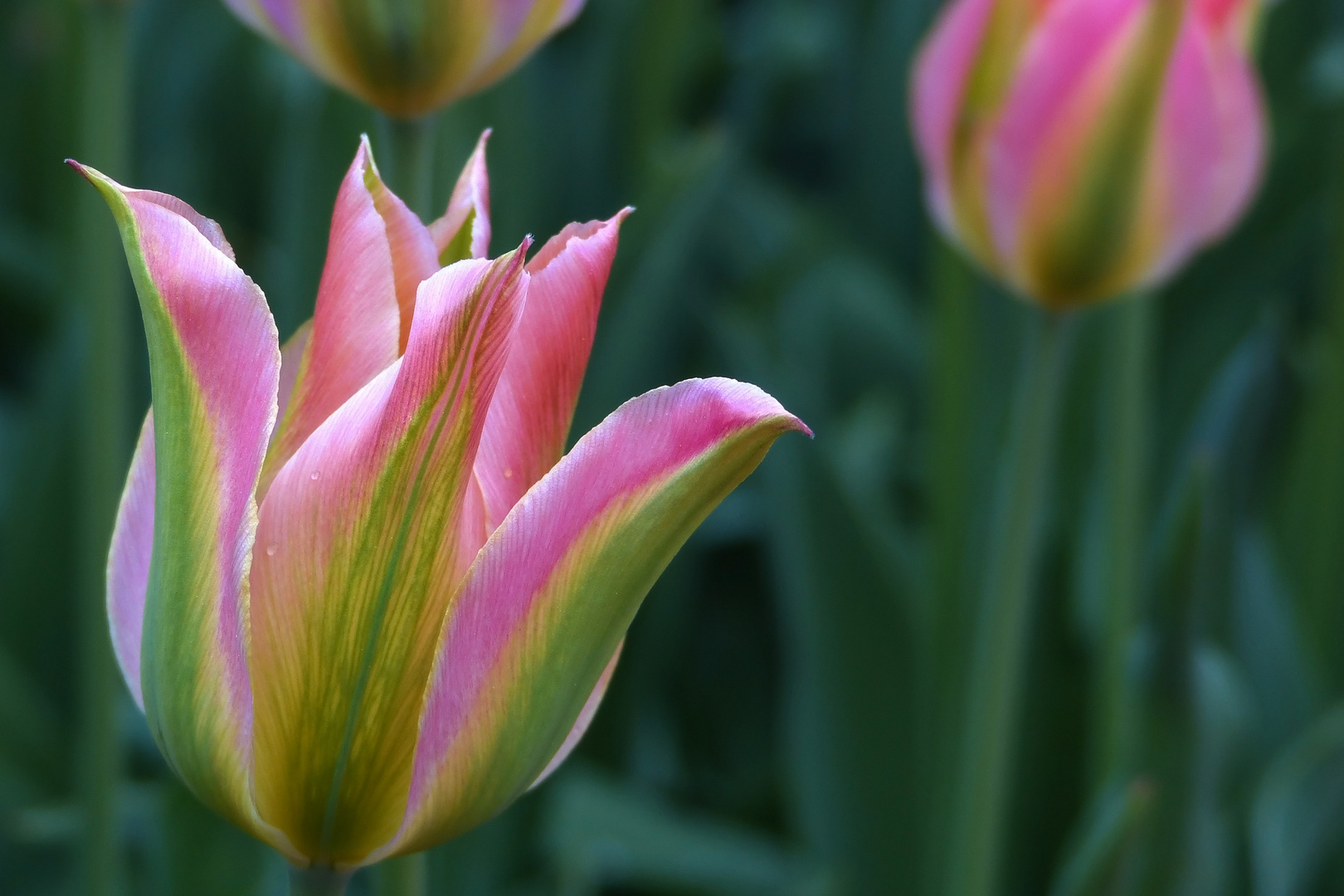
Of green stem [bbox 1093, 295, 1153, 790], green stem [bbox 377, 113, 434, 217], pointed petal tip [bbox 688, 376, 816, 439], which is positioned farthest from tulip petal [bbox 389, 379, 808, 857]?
green stem [bbox 1093, 295, 1153, 790]

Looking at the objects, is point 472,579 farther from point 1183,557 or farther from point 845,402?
point 845,402

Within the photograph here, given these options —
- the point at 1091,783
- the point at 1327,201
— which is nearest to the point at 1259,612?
the point at 1091,783

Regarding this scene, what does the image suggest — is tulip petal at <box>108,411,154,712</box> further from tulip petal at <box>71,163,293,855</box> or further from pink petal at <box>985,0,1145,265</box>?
pink petal at <box>985,0,1145,265</box>

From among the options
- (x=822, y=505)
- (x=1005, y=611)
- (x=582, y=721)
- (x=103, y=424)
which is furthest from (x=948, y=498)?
(x=582, y=721)

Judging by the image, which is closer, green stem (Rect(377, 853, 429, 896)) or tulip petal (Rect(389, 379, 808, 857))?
tulip petal (Rect(389, 379, 808, 857))

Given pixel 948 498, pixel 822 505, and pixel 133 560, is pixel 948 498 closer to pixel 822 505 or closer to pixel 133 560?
pixel 822 505

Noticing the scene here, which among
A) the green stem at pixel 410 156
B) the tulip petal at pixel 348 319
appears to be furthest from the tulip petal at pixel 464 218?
the green stem at pixel 410 156
